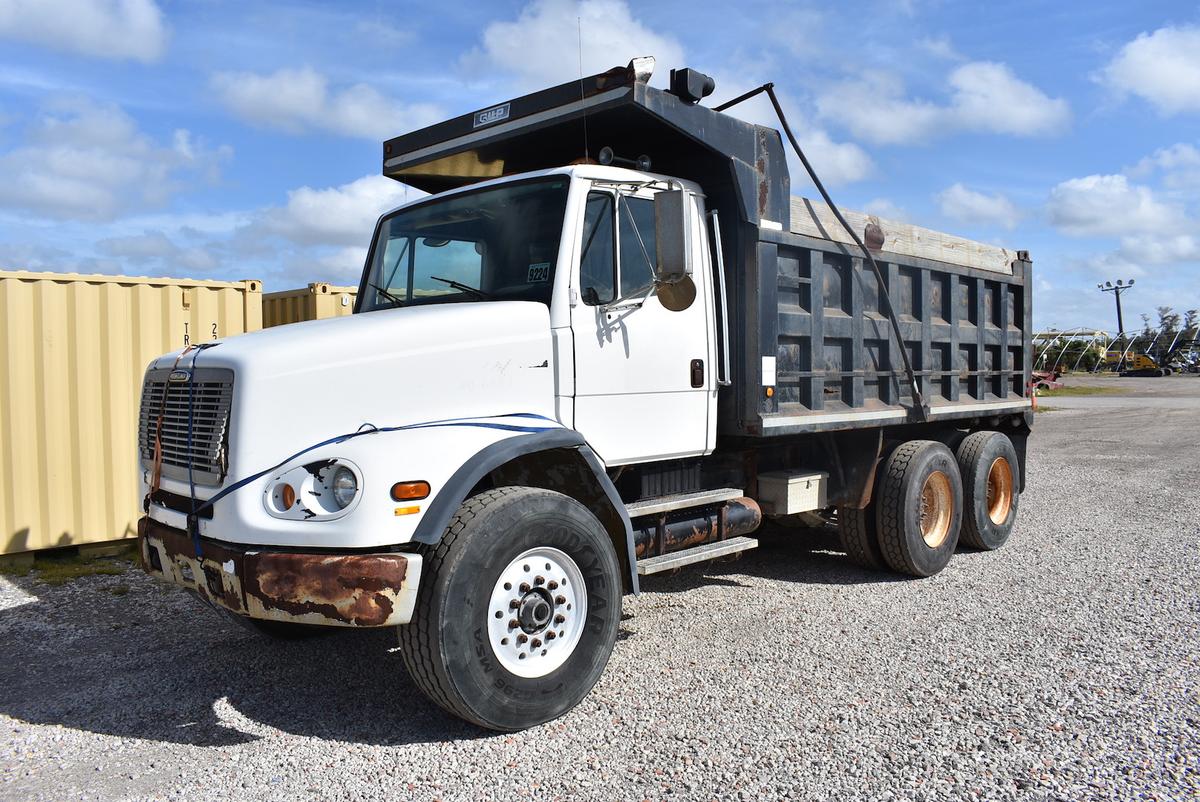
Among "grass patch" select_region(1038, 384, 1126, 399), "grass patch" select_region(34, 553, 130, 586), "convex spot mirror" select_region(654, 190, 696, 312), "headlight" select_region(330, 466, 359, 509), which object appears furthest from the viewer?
"grass patch" select_region(1038, 384, 1126, 399)

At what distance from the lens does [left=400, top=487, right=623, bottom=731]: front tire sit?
149 inches

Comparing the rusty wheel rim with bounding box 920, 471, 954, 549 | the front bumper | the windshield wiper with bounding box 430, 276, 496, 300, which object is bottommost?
the rusty wheel rim with bounding box 920, 471, 954, 549

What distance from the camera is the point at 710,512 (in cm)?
557

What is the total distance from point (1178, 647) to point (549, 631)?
11.9 feet

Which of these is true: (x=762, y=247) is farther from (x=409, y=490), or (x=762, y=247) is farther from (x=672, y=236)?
(x=409, y=490)

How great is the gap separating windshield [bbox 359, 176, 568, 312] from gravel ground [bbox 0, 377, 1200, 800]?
2.07 m

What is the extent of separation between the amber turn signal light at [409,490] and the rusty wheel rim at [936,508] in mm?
4712

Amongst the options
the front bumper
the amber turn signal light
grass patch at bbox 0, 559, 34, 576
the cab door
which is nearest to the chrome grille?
the front bumper

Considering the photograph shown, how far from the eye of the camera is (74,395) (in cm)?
774

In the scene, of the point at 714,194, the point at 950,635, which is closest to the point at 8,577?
the point at 714,194

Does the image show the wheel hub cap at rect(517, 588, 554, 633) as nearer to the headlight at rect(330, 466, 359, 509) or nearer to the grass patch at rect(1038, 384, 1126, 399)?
the headlight at rect(330, 466, 359, 509)

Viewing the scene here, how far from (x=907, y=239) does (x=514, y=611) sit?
4.61m

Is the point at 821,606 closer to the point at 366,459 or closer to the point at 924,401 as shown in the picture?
the point at 924,401

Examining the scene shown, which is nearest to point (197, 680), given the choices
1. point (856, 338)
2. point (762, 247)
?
point (762, 247)
